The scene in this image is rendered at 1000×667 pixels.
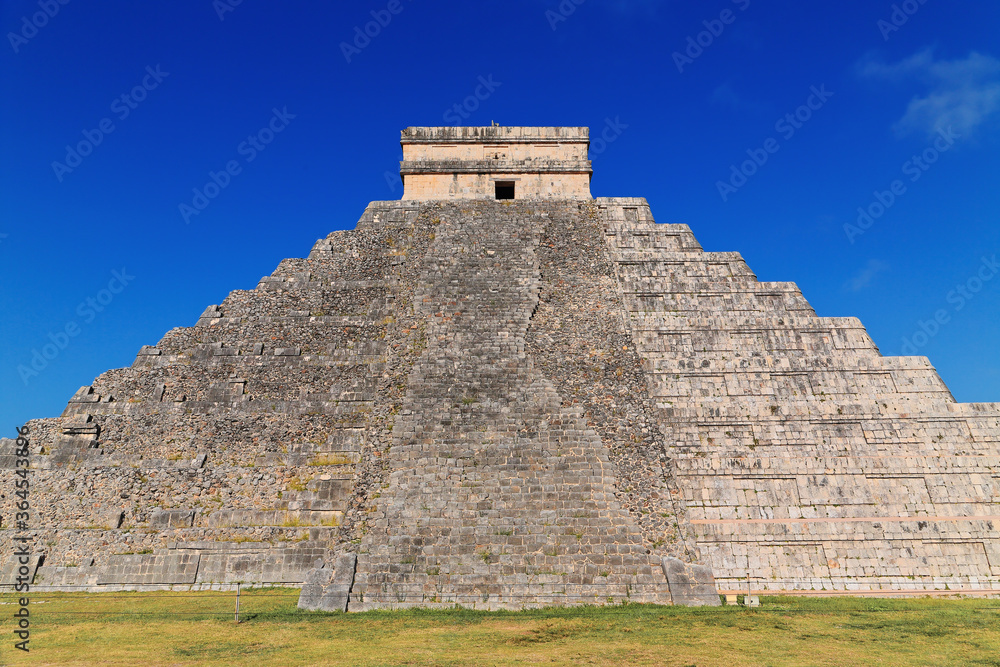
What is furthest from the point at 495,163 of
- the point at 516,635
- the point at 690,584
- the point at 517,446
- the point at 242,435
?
the point at 516,635

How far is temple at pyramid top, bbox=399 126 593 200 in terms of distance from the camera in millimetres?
19734

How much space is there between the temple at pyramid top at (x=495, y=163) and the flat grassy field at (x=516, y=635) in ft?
45.9

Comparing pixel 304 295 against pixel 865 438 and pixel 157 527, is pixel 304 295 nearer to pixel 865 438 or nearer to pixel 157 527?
pixel 157 527

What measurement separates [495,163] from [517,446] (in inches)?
455

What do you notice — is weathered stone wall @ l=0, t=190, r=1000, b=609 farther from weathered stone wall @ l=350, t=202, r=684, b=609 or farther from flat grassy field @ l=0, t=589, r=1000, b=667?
flat grassy field @ l=0, t=589, r=1000, b=667

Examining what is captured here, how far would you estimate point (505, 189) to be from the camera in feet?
66.7

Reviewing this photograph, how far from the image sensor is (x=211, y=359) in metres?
15.1

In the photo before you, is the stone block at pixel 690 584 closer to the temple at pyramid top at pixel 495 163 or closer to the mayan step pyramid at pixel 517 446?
the mayan step pyramid at pixel 517 446

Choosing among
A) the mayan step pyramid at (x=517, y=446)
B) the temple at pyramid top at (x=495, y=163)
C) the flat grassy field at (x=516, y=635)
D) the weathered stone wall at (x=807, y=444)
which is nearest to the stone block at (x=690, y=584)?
the mayan step pyramid at (x=517, y=446)

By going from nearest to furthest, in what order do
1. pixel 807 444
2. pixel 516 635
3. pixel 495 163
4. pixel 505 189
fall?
pixel 516 635, pixel 807 444, pixel 495 163, pixel 505 189

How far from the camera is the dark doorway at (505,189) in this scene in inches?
788

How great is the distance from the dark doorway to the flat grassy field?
47.9ft

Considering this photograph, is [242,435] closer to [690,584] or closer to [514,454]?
[514,454]

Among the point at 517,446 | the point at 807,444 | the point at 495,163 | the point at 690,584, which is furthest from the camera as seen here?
the point at 495,163
